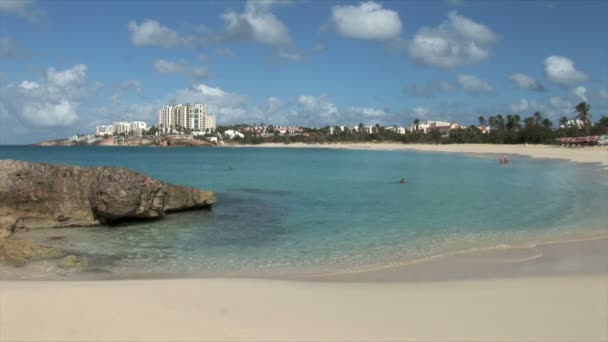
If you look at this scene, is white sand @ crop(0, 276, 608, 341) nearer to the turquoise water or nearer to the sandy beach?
the sandy beach

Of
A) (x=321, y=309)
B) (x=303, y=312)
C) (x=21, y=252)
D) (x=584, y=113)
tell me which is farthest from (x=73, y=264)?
(x=584, y=113)

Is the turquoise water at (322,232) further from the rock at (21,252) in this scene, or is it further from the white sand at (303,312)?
the white sand at (303,312)

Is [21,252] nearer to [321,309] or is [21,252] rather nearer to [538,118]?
[321,309]

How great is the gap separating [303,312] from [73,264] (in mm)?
6156

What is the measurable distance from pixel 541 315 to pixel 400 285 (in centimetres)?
243

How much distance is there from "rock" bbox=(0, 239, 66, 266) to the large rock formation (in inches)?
159

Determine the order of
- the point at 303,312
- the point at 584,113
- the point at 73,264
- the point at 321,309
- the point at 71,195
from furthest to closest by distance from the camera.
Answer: the point at 584,113
the point at 71,195
the point at 73,264
the point at 321,309
the point at 303,312

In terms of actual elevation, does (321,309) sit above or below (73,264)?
above

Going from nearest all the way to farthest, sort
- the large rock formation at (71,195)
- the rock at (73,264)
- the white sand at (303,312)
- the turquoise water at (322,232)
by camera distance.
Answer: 1. the white sand at (303,312)
2. the rock at (73,264)
3. the turquoise water at (322,232)
4. the large rock formation at (71,195)

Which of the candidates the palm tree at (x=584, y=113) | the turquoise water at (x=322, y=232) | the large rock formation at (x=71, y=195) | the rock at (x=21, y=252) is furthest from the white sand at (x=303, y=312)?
the palm tree at (x=584, y=113)

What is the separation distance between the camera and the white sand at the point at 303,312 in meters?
5.35

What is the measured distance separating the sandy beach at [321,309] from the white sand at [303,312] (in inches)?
0.5

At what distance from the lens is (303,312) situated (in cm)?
633

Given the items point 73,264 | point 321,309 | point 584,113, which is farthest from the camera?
point 584,113
